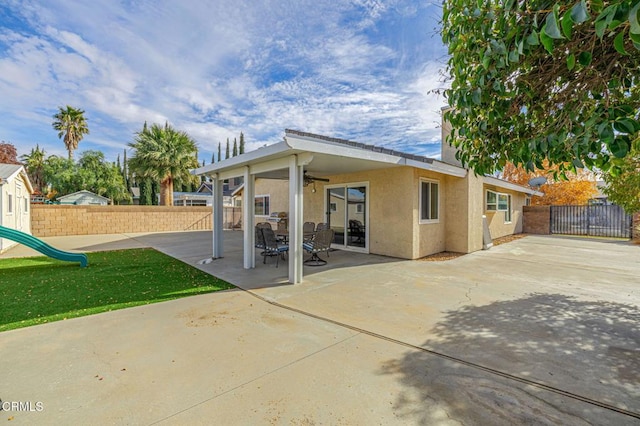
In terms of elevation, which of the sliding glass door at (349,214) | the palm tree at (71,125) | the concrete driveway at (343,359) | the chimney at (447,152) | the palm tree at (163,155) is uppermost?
the palm tree at (71,125)

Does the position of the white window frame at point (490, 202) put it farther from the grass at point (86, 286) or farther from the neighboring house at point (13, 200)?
the neighboring house at point (13, 200)

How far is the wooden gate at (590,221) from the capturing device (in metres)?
15.6

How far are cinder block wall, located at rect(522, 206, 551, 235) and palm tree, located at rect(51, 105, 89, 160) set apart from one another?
131ft

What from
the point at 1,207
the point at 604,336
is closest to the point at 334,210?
the point at 604,336

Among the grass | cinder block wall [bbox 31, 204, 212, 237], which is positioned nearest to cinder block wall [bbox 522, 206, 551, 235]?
the grass

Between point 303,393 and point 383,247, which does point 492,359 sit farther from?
point 383,247

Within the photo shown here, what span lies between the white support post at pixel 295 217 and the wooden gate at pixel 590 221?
17924 mm

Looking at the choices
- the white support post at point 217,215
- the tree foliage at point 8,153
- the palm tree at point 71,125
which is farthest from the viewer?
the palm tree at point 71,125

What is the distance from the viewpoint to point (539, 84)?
9.73ft

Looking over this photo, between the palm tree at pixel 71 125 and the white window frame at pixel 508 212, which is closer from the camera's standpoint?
the white window frame at pixel 508 212

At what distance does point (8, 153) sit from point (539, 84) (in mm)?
39558

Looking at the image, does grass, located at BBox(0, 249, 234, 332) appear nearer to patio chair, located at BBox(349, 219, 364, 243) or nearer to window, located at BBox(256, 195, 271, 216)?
patio chair, located at BBox(349, 219, 364, 243)

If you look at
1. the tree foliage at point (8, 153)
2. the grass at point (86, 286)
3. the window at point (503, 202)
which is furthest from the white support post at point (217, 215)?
the tree foliage at point (8, 153)

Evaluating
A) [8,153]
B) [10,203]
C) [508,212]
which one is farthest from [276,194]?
[8,153]
